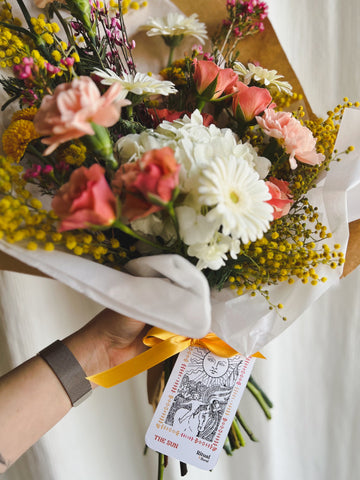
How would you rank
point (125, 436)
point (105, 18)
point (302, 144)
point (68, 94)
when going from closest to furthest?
1. point (68, 94)
2. point (302, 144)
3. point (105, 18)
4. point (125, 436)

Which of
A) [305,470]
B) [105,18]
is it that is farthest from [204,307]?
[305,470]

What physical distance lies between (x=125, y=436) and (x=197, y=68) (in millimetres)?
A: 827

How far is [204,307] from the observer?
411 mm

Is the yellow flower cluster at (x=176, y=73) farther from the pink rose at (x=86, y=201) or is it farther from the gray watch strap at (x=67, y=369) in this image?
the gray watch strap at (x=67, y=369)

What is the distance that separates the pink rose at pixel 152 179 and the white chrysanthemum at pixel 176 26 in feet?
1.21

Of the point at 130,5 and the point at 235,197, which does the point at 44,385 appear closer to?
the point at 235,197

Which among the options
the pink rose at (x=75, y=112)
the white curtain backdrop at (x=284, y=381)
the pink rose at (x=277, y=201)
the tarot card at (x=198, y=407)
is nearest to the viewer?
the pink rose at (x=75, y=112)

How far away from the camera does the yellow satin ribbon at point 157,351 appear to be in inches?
23.6

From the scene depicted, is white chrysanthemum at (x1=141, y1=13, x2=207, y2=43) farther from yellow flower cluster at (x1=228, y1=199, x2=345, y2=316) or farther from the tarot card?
the tarot card

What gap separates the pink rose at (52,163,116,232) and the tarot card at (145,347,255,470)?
33 cm

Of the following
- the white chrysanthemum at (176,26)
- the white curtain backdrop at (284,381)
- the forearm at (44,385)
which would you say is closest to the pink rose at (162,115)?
the white chrysanthemum at (176,26)

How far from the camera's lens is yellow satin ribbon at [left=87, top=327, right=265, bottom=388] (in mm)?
601

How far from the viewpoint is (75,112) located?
346mm

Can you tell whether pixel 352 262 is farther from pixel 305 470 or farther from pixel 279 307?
pixel 305 470
